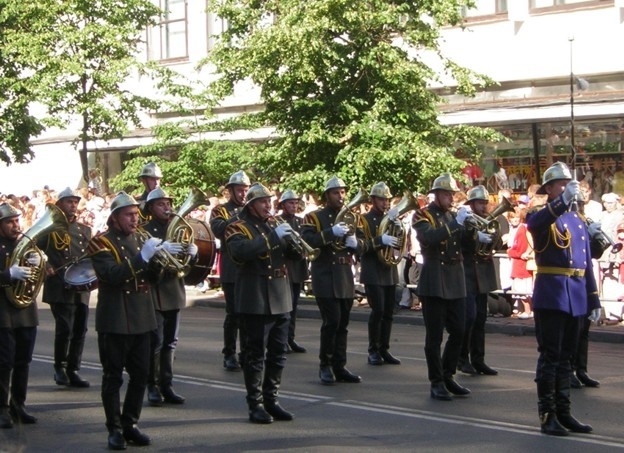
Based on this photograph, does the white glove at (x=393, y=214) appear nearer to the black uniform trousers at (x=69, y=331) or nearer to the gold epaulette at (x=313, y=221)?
the gold epaulette at (x=313, y=221)

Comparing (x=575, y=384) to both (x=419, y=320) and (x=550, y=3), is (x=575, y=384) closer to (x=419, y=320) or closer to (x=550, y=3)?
(x=419, y=320)

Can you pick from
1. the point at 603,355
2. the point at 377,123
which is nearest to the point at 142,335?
the point at 603,355

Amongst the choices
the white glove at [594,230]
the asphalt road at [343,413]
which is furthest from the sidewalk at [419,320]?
the white glove at [594,230]

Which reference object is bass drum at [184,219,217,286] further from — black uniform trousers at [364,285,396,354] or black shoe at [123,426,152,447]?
black shoe at [123,426,152,447]

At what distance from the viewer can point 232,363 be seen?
13945 mm

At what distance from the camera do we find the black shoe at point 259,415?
10.8m

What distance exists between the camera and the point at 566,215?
10375 mm

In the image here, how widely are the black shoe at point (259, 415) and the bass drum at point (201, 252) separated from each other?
95.4 inches

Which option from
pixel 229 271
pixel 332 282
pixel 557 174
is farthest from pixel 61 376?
pixel 557 174

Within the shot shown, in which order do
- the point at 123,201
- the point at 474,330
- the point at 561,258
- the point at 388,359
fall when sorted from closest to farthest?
the point at 123,201
the point at 561,258
the point at 474,330
the point at 388,359

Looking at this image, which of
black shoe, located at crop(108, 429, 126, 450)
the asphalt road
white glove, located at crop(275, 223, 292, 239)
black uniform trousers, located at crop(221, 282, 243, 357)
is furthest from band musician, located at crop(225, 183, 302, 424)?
black uniform trousers, located at crop(221, 282, 243, 357)

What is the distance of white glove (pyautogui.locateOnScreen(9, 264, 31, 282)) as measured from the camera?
10516mm

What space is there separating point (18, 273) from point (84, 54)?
16.9 m

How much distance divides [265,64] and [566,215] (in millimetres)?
11230
